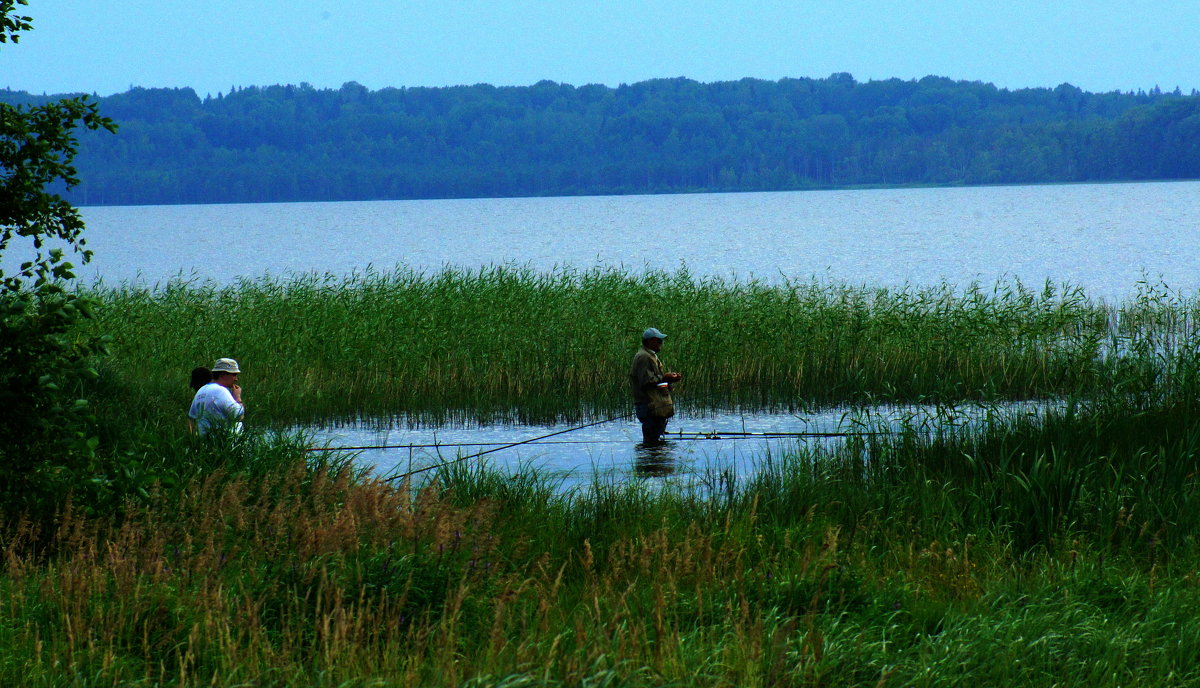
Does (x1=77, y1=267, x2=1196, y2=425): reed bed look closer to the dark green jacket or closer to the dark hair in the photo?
the dark green jacket

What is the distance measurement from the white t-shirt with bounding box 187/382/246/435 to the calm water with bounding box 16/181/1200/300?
23.4 metres

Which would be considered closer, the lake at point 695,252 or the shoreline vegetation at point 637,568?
the shoreline vegetation at point 637,568

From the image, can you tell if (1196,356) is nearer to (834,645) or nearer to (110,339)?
(834,645)

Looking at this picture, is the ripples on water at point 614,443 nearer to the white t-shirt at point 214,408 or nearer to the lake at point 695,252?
the lake at point 695,252

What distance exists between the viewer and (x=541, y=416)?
1711 centimetres

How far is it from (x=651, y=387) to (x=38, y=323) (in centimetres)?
882

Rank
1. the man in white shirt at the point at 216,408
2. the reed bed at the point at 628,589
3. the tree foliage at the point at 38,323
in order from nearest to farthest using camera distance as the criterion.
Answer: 1. the reed bed at the point at 628,589
2. the tree foliage at the point at 38,323
3. the man in white shirt at the point at 216,408

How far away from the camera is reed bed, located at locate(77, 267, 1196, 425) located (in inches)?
683

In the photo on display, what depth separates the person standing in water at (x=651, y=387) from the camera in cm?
1421

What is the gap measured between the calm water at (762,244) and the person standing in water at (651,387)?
2073cm

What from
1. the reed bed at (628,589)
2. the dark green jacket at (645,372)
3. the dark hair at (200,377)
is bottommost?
the reed bed at (628,589)

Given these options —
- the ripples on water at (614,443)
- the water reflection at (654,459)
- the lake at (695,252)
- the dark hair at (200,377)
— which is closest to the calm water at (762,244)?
the lake at (695,252)

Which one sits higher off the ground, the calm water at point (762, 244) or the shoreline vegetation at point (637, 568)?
the calm water at point (762, 244)

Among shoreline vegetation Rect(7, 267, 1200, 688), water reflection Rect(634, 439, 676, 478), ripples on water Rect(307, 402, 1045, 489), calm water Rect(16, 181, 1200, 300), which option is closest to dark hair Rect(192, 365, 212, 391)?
shoreline vegetation Rect(7, 267, 1200, 688)
